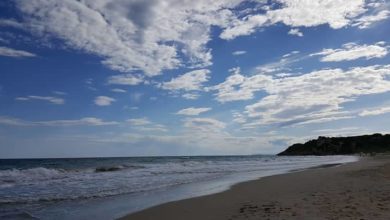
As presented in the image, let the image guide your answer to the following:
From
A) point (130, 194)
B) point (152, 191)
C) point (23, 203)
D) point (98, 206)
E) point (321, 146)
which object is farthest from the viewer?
point (321, 146)

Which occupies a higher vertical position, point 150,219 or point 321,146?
point 321,146

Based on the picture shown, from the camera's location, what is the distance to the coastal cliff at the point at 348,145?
107219 millimetres

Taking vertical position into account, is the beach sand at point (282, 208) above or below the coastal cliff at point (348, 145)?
below

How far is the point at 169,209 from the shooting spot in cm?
1078

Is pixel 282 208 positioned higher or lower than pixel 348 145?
lower

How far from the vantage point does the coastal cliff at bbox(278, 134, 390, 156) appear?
107219 millimetres

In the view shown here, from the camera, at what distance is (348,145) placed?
115750 mm

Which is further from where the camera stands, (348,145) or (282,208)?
(348,145)

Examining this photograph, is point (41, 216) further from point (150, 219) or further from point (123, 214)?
point (150, 219)

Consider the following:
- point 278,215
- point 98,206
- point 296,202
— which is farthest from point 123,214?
point 296,202

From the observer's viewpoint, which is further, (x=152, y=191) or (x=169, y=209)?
(x=152, y=191)

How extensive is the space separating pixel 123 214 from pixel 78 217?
3.60 ft

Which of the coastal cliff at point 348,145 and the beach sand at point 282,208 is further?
the coastal cliff at point 348,145

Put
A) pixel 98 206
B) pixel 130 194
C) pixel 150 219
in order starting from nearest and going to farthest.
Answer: pixel 150 219
pixel 98 206
pixel 130 194
